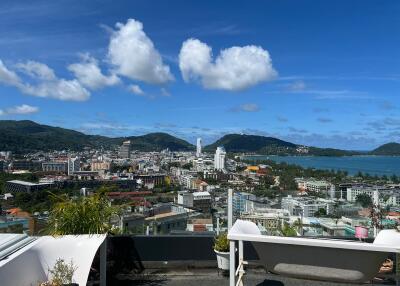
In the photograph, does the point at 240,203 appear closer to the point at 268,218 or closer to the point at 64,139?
the point at 268,218

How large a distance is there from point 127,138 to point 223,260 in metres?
105

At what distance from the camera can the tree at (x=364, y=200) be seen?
471 centimetres

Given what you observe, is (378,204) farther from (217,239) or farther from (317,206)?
(217,239)

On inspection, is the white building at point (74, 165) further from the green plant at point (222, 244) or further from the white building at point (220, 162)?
the green plant at point (222, 244)

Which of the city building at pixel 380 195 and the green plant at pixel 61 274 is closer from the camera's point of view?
the green plant at pixel 61 274

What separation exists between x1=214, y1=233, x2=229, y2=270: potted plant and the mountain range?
189 feet

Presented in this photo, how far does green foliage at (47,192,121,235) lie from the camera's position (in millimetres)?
3344

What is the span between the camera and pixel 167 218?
474cm

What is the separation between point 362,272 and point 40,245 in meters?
2.05

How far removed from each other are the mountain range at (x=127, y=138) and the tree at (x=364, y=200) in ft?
184

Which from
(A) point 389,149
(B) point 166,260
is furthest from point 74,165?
(A) point 389,149

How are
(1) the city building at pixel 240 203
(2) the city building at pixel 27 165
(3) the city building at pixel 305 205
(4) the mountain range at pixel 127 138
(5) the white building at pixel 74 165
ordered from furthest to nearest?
(4) the mountain range at pixel 127 138
(5) the white building at pixel 74 165
(2) the city building at pixel 27 165
(3) the city building at pixel 305 205
(1) the city building at pixel 240 203

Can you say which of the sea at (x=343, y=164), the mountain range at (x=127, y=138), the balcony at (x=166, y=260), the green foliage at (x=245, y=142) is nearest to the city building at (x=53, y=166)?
the mountain range at (x=127, y=138)

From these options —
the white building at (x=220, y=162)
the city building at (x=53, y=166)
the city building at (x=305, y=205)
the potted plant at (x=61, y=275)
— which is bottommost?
the city building at (x=53, y=166)
